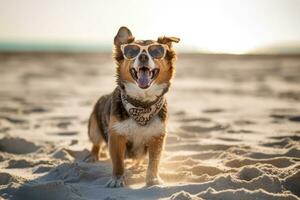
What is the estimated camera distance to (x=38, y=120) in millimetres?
10516

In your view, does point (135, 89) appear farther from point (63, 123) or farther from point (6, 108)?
point (6, 108)

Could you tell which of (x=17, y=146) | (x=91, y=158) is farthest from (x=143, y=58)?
(x=17, y=146)

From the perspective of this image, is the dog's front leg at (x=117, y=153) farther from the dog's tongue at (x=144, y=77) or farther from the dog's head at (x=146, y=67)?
the dog's tongue at (x=144, y=77)

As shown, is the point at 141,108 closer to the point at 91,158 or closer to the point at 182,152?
the point at 91,158

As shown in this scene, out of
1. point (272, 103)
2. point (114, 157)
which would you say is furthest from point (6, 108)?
point (114, 157)

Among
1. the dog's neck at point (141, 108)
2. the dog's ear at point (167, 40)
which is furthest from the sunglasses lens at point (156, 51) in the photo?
the dog's neck at point (141, 108)

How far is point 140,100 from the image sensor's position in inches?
223

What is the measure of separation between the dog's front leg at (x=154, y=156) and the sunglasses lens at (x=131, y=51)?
2.82ft

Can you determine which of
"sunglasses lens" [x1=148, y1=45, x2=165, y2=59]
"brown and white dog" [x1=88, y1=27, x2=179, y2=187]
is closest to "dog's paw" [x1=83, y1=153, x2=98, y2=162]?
"brown and white dog" [x1=88, y1=27, x2=179, y2=187]

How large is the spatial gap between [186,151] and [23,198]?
103 inches

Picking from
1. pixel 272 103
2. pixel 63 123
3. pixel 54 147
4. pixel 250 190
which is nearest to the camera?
pixel 250 190

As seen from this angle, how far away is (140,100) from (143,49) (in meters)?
0.50

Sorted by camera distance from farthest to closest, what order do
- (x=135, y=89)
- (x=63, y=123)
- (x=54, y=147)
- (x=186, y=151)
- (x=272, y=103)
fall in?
(x=272, y=103) < (x=63, y=123) < (x=54, y=147) < (x=186, y=151) < (x=135, y=89)

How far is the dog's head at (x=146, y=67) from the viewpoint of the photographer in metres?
5.46
